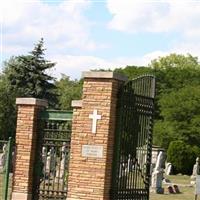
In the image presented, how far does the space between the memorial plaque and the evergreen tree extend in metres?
42.0

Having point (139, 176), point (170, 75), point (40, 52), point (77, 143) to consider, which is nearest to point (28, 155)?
point (77, 143)

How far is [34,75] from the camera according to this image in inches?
2154

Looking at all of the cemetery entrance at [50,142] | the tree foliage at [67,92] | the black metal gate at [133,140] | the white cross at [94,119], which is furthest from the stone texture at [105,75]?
the tree foliage at [67,92]

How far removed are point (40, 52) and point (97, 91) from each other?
43.4 m

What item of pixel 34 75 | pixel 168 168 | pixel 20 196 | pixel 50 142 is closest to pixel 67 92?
pixel 34 75

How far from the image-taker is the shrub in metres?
45.2

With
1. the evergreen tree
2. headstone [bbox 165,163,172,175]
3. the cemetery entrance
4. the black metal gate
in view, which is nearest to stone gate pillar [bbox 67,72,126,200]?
the black metal gate

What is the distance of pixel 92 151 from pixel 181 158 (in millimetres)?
33868

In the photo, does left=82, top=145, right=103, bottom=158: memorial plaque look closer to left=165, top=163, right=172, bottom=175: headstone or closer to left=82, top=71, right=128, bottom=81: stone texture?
left=82, top=71, right=128, bottom=81: stone texture

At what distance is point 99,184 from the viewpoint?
12031 millimetres

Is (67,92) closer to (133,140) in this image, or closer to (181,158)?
(181,158)

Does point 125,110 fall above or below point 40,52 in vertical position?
below

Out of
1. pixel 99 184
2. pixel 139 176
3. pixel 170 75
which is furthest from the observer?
pixel 170 75

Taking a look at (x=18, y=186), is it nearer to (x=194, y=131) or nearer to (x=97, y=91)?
(x=97, y=91)
